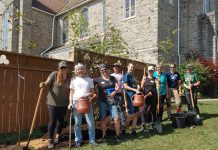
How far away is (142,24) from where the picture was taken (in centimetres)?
2025

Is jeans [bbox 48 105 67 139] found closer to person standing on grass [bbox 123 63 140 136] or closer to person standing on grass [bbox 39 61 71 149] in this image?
person standing on grass [bbox 39 61 71 149]

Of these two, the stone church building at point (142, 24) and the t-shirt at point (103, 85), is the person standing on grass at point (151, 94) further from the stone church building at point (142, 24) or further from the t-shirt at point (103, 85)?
the stone church building at point (142, 24)

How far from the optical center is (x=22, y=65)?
852 cm

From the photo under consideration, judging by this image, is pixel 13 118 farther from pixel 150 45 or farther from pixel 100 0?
pixel 100 0

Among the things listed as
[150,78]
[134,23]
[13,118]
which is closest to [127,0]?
[134,23]

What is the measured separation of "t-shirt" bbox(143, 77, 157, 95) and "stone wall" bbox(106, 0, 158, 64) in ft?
32.4

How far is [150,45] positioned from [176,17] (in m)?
3.57

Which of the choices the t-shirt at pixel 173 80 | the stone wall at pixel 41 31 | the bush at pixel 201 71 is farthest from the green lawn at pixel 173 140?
the stone wall at pixel 41 31

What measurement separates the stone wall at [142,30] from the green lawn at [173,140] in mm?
10428

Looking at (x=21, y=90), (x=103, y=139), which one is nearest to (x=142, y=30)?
(x=21, y=90)

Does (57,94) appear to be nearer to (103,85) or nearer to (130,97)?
(103,85)

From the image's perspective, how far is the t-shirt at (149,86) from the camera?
337 inches

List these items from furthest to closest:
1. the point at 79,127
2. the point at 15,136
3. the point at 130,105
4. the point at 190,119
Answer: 1. the point at 190,119
2. the point at 130,105
3. the point at 15,136
4. the point at 79,127

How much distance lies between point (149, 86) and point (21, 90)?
139 inches
